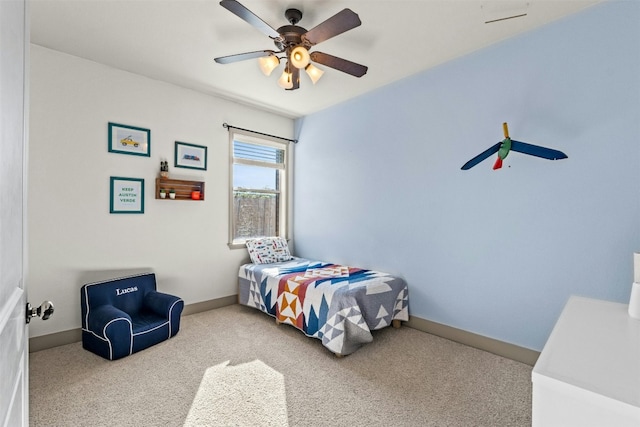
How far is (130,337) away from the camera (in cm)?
257

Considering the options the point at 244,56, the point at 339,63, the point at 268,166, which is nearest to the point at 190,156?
the point at 268,166

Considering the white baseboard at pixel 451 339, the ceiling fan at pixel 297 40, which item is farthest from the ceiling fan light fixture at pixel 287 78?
the white baseboard at pixel 451 339

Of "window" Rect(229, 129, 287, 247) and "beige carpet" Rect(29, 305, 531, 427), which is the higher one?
"window" Rect(229, 129, 287, 247)

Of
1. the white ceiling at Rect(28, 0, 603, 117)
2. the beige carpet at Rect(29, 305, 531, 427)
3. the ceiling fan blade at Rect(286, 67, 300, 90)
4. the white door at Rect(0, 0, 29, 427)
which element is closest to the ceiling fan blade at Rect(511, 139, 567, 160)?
the white ceiling at Rect(28, 0, 603, 117)

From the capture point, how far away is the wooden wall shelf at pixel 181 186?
3.37m

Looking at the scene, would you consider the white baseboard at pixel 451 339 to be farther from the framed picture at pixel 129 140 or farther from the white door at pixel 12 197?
the white door at pixel 12 197

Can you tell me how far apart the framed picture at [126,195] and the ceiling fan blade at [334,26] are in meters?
2.33

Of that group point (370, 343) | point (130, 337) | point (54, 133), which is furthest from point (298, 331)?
point (54, 133)

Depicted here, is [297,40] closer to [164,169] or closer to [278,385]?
[164,169]

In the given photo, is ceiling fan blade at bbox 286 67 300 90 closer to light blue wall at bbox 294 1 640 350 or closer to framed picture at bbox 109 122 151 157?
light blue wall at bbox 294 1 640 350

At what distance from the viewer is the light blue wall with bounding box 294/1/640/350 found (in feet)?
7.03

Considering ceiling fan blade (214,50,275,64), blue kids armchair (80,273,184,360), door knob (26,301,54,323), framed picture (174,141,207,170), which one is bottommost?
blue kids armchair (80,273,184,360)

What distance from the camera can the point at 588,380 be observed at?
0.69 m

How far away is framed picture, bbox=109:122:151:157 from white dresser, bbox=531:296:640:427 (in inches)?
144
